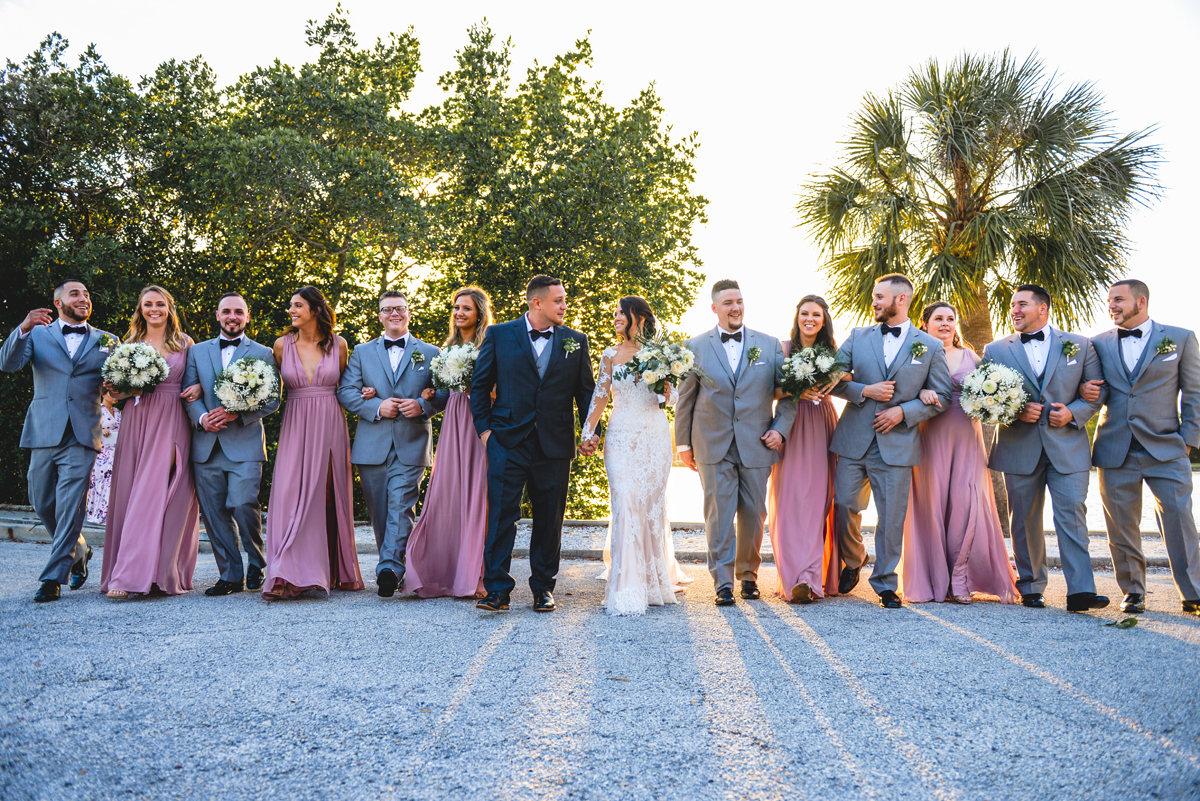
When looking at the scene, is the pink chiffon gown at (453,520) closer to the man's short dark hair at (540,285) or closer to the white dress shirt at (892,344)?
the man's short dark hair at (540,285)

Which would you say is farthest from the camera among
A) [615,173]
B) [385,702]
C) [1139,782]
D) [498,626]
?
[615,173]

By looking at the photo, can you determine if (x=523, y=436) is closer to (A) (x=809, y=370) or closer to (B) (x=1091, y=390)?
(A) (x=809, y=370)

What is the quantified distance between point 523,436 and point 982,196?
30.1 feet

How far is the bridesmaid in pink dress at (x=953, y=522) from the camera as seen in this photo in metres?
6.36

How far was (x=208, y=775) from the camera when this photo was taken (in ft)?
9.53

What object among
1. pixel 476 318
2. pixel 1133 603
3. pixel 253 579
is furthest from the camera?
pixel 476 318

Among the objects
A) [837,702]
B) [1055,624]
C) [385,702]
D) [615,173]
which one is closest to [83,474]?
[385,702]

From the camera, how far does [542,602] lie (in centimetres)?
589

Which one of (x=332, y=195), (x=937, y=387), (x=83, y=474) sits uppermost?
(x=332, y=195)

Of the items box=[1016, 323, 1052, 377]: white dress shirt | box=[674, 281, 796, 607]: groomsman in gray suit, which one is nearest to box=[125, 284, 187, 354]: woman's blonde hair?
box=[674, 281, 796, 607]: groomsman in gray suit

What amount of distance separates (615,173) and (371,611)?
9.73m

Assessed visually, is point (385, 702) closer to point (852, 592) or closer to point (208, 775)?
point (208, 775)

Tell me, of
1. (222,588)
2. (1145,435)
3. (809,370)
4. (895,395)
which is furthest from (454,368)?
(1145,435)

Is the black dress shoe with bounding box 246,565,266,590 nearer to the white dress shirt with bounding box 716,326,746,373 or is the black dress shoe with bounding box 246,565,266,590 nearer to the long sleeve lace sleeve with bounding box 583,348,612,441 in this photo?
the long sleeve lace sleeve with bounding box 583,348,612,441
